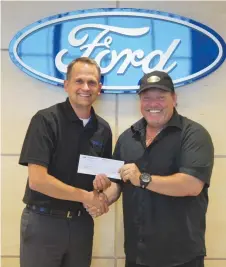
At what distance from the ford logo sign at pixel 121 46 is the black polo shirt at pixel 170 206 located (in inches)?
23.3

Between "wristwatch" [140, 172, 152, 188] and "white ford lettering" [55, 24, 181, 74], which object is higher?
"white ford lettering" [55, 24, 181, 74]

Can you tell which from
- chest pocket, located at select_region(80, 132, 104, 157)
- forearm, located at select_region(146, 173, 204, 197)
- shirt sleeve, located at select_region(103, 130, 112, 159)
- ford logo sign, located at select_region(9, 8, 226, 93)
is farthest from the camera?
ford logo sign, located at select_region(9, 8, 226, 93)

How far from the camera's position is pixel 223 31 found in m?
2.38

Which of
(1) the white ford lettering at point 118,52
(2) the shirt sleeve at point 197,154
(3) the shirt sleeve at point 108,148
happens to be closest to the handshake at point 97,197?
(3) the shirt sleeve at point 108,148

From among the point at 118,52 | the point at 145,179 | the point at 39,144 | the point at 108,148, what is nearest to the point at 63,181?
the point at 39,144

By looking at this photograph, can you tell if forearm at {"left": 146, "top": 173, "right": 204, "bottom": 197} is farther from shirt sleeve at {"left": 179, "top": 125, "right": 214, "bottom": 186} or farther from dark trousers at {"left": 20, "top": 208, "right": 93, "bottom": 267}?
dark trousers at {"left": 20, "top": 208, "right": 93, "bottom": 267}

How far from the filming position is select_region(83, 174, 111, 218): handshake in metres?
1.91

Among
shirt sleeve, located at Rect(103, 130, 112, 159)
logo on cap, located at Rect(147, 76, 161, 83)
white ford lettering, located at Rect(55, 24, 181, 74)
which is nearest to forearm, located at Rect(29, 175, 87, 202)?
shirt sleeve, located at Rect(103, 130, 112, 159)

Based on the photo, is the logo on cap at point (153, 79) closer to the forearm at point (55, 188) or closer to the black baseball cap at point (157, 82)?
the black baseball cap at point (157, 82)

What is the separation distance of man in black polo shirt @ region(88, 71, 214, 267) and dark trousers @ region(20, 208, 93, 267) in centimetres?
29

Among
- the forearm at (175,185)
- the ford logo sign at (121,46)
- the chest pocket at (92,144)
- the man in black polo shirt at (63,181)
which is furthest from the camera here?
the ford logo sign at (121,46)

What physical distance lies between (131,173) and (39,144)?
0.50m

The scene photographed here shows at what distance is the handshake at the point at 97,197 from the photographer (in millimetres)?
1911

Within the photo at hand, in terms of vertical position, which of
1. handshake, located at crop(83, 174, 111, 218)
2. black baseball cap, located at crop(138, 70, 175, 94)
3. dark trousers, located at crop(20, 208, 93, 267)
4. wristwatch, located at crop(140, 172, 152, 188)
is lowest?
dark trousers, located at crop(20, 208, 93, 267)
